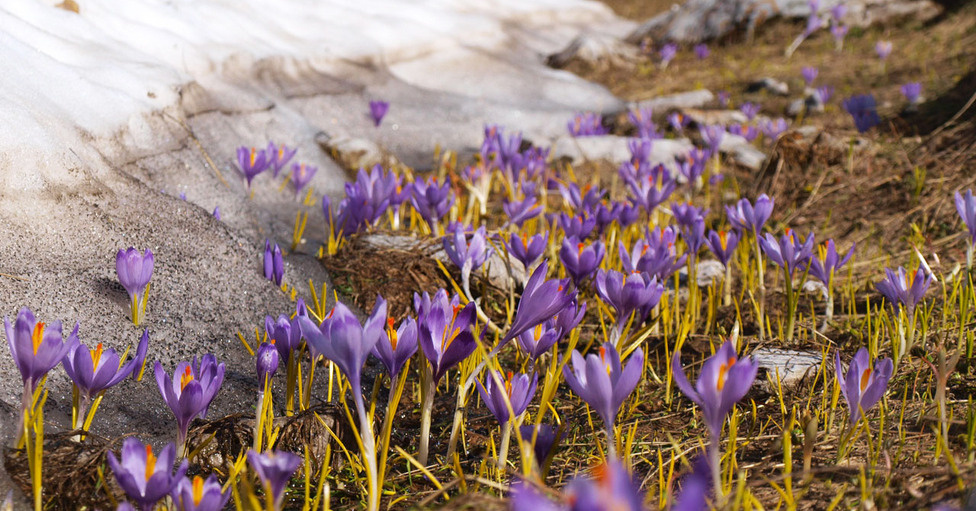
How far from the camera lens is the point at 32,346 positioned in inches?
45.9

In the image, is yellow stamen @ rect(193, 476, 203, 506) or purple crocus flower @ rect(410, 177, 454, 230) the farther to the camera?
purple crocus flower @ rect(410, 177, 454, 230)

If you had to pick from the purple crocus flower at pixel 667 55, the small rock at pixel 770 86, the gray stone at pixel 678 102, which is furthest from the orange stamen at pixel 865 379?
the purple crocus flower at pixel 667 55

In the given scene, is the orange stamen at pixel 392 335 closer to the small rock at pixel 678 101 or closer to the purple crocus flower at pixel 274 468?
the purple crocus flower at pixel 274 468

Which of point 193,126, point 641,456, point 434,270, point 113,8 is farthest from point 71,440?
point 113,8

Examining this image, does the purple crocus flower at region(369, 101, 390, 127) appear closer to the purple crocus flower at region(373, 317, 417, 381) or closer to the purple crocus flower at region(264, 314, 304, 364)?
the purple crocus flower at region(264, 314, 304, 364)

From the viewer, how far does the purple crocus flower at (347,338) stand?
42.1 inches

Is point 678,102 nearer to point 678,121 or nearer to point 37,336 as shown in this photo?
point 678,121

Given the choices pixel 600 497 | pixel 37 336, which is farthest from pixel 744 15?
pixel 600 497

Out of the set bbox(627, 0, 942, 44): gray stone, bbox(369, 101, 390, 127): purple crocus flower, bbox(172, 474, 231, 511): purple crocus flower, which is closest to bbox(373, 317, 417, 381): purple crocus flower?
Result: bbox(172, 474, 231, 511): purple crocus flower

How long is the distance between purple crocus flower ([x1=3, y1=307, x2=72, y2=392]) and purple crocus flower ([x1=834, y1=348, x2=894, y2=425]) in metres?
1.38

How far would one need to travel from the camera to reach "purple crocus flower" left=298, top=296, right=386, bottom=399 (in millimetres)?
1068

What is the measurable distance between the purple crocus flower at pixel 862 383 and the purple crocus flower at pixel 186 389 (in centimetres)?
115

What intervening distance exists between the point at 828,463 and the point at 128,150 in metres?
2.45

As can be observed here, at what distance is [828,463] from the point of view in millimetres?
1370
